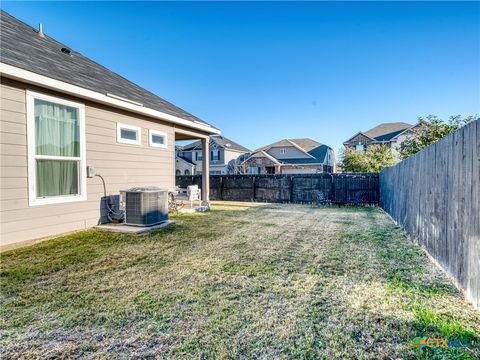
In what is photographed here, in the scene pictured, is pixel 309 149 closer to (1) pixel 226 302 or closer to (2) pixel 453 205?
(2) pixel 453 205

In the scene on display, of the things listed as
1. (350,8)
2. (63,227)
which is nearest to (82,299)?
(63,227)

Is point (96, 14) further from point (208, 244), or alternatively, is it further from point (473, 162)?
point (473, 162)

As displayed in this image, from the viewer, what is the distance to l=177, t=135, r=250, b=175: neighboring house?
28.6m

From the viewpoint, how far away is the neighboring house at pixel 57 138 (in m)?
4.08

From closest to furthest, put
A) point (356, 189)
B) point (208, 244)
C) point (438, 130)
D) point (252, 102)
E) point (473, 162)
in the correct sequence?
point (473, 162) → point (208, 244) → point (356, 189) → point (438, 130) → point (252, 102)

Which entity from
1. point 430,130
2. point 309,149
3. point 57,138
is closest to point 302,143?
point 309,149

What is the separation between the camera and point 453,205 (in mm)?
3004

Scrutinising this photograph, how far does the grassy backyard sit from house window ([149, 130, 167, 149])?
11.7 feet

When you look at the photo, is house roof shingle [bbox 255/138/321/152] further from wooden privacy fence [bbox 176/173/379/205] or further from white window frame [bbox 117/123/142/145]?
white window frame [bbox 117/123/142/145]

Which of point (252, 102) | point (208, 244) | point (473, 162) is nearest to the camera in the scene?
point (473, 162)

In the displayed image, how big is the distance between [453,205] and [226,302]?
8.96 feet

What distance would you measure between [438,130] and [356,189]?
660 centimetres

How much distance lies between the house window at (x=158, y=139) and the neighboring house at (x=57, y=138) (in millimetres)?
82

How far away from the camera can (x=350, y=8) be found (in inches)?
347
